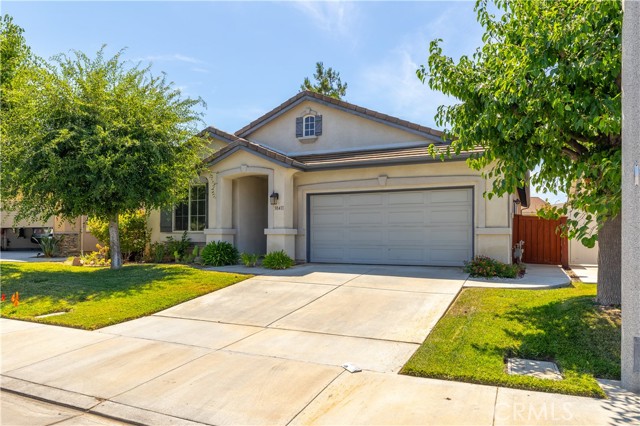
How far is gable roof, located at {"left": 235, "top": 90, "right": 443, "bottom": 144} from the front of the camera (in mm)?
13523

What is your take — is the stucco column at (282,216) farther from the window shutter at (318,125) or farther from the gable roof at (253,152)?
the window shutter at (318,125)

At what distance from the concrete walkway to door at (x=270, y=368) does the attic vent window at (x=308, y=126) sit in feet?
26.1

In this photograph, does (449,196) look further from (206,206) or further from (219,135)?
(219,135)

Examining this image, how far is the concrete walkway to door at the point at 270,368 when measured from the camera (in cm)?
400

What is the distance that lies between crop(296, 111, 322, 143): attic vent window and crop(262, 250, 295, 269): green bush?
4939 mm

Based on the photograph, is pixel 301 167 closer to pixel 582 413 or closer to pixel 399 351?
pixel 399 351

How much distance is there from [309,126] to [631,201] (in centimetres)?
1222

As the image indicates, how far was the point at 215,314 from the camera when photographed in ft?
26.0

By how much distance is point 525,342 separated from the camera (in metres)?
5.72

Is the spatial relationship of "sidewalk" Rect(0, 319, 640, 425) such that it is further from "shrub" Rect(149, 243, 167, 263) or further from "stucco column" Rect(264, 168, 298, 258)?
"shrub" Rect(149, 243, 167, 263)

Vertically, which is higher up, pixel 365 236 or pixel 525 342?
pixel 365 236

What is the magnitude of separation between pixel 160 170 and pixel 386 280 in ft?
23.6

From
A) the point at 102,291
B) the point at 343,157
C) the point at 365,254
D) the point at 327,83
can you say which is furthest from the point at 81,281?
the point at 327,83

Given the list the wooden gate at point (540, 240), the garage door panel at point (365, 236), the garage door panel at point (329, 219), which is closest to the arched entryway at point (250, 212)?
the garage door panel at point (329, 219)
